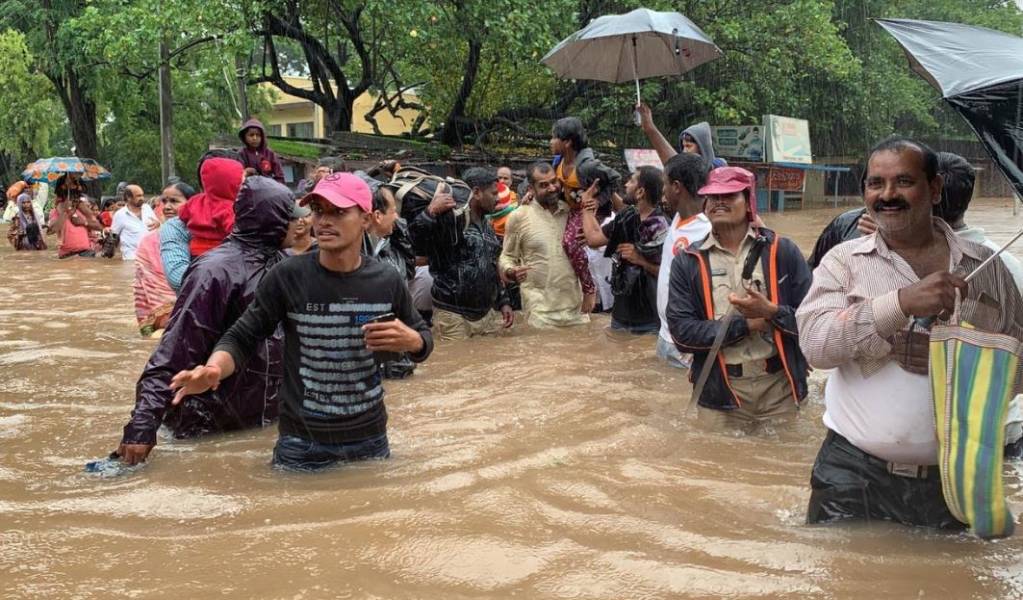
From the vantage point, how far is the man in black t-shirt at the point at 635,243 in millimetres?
6777

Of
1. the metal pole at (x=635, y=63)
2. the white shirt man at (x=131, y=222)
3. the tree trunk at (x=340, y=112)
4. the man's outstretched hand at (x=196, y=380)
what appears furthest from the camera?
the tree trunk at (x=340, y=112)

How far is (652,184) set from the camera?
6.82 meters

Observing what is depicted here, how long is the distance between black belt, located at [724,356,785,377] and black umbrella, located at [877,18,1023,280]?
1745 millimetres

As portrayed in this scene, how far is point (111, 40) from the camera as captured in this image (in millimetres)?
15844

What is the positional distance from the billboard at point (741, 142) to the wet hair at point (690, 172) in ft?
69.8

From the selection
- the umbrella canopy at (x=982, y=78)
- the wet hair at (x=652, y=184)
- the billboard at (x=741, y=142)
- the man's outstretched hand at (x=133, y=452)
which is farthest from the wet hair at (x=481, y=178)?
the billboard at (x=741, y=142)

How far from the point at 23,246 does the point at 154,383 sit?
56.9ft

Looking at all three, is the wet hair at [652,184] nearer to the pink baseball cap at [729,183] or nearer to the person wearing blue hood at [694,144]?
the person wearing blue hood at [694,144]

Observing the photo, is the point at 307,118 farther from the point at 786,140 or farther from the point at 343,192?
the point at 343,192

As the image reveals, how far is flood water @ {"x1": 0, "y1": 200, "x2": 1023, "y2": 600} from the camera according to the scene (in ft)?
10.2

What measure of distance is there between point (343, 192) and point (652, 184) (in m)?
3.56

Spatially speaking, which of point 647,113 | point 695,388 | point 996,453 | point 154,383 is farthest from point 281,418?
point 647,113

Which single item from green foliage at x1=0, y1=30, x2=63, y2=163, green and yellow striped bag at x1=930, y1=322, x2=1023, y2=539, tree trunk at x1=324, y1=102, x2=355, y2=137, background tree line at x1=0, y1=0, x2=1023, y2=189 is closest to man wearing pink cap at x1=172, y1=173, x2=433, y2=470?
green and yellow striped bag at x1=930, y1=322, x2=1023, y2=539

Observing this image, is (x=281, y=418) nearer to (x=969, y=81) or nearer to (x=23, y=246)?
(x=969, y=81)
